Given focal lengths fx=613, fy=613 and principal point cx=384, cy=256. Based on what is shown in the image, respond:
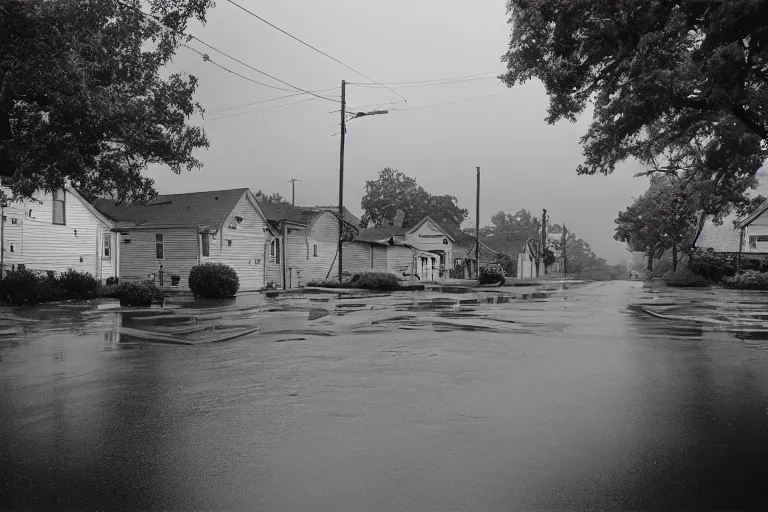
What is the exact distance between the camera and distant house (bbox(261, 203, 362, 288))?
143ft

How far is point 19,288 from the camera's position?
22109mm

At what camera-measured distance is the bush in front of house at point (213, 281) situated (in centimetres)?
2833

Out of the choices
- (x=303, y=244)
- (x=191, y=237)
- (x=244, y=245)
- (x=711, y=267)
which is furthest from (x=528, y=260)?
(x=191, y=237)

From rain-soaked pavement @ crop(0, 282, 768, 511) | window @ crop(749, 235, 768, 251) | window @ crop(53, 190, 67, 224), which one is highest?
window @ crop(53, 190, 67, 224)

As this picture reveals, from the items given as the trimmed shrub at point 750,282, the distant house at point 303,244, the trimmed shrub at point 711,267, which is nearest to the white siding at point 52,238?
the distant house at point 303,244

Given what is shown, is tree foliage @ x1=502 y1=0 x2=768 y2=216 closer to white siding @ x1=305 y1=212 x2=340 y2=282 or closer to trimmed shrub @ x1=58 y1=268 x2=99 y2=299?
trimmed shrub @ x1=58 y1=268 x2=99 y2=299

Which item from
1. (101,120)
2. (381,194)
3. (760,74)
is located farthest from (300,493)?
(381,194)

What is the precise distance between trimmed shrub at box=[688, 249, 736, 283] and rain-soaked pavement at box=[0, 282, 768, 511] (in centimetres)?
3811

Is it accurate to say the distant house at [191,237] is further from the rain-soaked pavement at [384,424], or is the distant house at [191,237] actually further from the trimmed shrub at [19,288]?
the rain-soaked pavement at [384,424]

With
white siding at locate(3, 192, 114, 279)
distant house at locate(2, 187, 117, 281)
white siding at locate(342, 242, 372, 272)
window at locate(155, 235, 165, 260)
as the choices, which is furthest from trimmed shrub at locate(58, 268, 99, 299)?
white siding at locate(342, 242, 372, 272)

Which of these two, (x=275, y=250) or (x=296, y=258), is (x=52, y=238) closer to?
(x=275, y=250)

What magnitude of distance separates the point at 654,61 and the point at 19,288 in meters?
21.7

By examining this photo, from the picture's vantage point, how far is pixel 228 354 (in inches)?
411

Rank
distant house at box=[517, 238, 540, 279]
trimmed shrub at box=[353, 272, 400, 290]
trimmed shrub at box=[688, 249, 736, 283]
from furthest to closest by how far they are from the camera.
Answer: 1. distant house at box=[517, 238, 540, 279]
2. trimmed shrub at box=[688, 249, 736, 283]
3. trimmed shrub at box=[353, 272, 400, 290]
